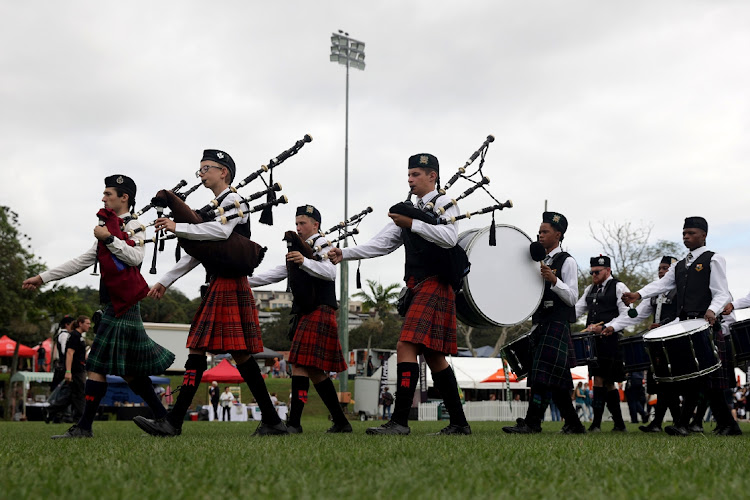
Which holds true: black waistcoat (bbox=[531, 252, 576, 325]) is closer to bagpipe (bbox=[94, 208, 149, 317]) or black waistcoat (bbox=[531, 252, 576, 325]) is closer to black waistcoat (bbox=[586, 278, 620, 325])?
black waistcoat (bbox=[586, 278, 620, 325])

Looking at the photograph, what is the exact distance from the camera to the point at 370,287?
50594 millimetres

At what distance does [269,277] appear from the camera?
256 inches

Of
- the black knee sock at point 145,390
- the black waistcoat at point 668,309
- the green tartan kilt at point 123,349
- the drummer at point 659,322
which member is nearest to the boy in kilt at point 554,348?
the drummer at point 659,322

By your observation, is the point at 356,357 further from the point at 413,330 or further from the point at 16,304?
the point at 413,330

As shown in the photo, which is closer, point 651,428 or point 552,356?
point 552,356

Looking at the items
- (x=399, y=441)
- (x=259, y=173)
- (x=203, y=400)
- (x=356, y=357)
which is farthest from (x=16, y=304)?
(x=399, y=441)

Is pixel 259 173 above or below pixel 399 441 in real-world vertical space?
above

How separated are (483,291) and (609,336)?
253 cm

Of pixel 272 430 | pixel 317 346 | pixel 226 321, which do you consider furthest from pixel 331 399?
pixel 226 321

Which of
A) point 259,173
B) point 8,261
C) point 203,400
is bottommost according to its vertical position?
point 203,400

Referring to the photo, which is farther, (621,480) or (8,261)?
(8,261)

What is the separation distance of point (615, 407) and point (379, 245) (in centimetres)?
353

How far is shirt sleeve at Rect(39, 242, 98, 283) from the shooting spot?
17.3ft

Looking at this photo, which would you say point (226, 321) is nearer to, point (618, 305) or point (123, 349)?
point (123, 349)
